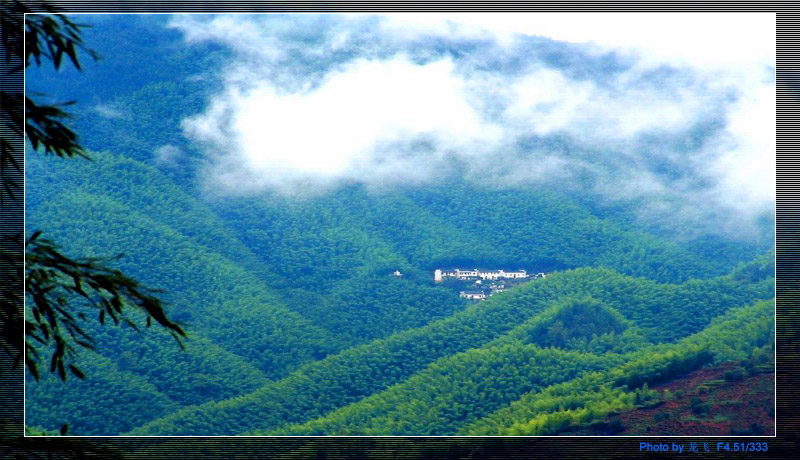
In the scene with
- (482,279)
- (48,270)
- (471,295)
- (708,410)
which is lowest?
(708,410)

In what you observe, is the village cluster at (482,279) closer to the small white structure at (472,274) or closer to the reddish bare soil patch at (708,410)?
the small white structure at (472,274)

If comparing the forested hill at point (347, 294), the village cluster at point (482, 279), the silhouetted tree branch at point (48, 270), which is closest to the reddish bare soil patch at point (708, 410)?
the forested hill at point (347, 294)

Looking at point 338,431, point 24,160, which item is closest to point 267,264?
point 338,431

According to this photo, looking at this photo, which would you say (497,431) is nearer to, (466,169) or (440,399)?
(440,399)

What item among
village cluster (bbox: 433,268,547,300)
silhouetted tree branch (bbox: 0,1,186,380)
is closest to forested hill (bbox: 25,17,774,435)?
village cluster (bbox: 433,268,547,300)

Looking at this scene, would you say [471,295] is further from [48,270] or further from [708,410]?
[48,270]

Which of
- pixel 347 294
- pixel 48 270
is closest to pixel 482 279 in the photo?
pixel 347 294
